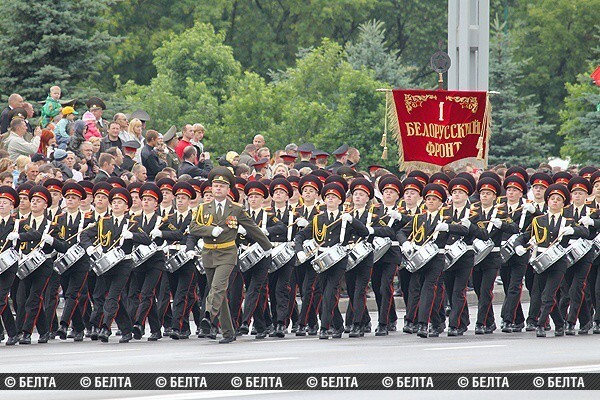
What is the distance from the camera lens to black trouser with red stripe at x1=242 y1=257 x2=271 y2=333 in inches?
829

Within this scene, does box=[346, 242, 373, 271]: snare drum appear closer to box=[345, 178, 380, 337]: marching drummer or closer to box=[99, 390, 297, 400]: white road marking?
box=[345, 178, 380, 337]: marching drummer

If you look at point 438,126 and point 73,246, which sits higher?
point 438,126

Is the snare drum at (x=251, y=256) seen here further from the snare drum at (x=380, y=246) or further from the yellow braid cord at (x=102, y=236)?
the yellow braid cord at (x=102, y=236)

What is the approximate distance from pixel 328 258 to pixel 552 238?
2.69 meters

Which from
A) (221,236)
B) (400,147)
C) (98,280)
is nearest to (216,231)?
(221,236)

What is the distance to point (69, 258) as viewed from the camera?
68.5ft

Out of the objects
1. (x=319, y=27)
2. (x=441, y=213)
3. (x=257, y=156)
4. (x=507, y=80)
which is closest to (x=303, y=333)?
(x=441, y=213)

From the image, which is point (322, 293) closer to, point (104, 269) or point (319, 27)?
point (104, 269)

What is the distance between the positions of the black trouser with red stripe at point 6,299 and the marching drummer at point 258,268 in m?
2.71

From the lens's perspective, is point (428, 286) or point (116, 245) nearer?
point (428, 286)

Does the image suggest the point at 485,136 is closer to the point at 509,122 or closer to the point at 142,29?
the point at 509,122

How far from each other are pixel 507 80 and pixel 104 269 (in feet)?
90.9

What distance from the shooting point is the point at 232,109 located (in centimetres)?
4097

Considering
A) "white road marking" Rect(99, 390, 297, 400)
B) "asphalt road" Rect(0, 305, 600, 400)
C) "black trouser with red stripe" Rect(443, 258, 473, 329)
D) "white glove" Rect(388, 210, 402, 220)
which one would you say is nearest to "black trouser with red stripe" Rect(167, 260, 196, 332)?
"asphalt road" Rect(0, 305, 600, 400)
